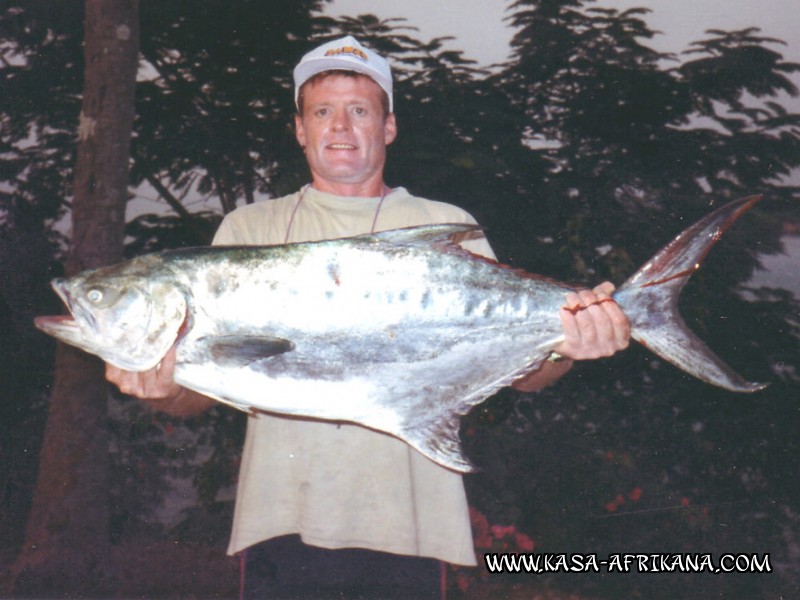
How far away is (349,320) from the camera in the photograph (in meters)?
2.31

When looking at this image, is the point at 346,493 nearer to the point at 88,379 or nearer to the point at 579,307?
the point at 579,307

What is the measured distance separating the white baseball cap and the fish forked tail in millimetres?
1305

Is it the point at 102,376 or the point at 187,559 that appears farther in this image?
the point at 187,559

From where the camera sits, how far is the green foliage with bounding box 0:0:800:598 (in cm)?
548

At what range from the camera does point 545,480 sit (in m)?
5.92

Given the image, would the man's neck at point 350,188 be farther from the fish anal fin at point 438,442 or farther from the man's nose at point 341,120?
the fish anal fin at point 438,442

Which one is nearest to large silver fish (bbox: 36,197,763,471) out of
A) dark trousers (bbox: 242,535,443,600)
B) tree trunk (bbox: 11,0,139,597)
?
dark trousers (bbox: 242,535,443,600)

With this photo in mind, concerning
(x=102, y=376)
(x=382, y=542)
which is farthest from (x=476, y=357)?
(x=102, y=376)

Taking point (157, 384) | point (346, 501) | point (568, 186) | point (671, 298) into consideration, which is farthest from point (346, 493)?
point (568, 186)

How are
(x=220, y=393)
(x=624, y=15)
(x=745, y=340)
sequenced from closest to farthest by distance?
1. (x=220, y=393)
2. (x=745, y=340)
3. (x=624, y=15)

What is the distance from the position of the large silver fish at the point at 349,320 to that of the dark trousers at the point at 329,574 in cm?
47

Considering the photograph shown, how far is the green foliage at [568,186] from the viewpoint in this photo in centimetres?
548

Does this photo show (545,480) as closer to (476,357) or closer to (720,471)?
(720,471)

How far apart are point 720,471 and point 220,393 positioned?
192 inches
